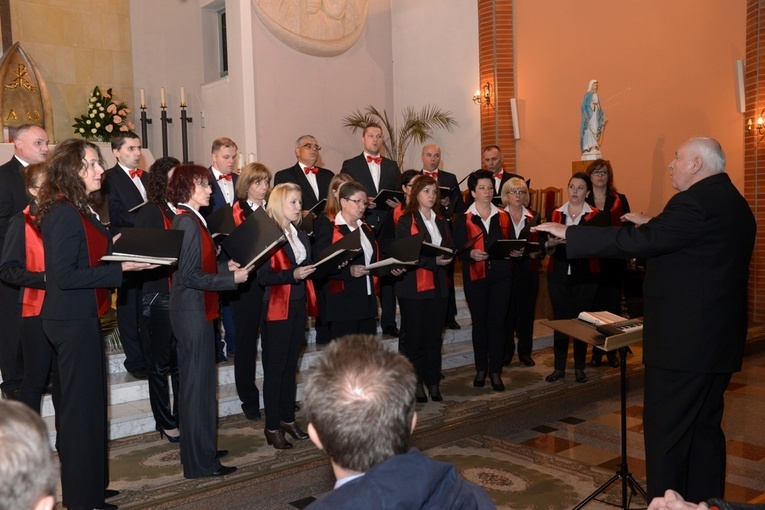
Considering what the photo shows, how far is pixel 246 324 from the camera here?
15.9 feet

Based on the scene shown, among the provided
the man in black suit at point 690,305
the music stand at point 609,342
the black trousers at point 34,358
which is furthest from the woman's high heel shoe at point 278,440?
the man in black suit at point 690,305

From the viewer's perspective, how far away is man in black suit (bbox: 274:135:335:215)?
21.8 feet

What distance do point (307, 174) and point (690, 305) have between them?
4339 mm

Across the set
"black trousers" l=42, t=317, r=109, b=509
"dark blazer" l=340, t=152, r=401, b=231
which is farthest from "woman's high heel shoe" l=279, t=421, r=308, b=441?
"dark blazer" l=340, t=152, r=401, b=231

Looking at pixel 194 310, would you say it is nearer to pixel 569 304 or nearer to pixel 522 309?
pixel 569 304

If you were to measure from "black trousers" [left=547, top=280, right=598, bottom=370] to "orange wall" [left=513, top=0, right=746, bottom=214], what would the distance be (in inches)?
146

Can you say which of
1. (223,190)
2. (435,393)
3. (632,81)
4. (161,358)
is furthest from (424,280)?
(632,81)

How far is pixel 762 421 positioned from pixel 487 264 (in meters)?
2.27

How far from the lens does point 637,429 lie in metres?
5.17

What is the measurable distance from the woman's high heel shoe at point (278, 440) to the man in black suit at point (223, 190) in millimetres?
1252

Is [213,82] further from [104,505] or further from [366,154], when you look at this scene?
[104,505]

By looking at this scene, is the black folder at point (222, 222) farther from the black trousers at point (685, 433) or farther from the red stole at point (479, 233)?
the black trousers at point (685, 433)

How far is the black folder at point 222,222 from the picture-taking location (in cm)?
464

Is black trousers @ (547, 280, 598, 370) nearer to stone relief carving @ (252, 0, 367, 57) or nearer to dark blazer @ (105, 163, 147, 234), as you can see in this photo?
dark blazer @ (105, 163, 147, 234)
